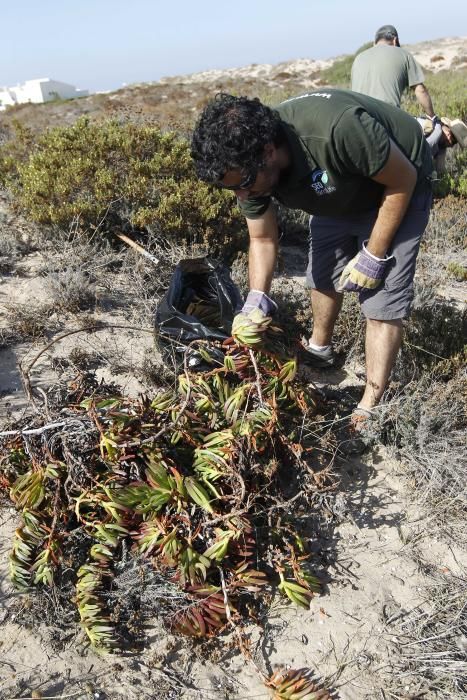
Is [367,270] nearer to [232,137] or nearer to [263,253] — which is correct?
[263,253]

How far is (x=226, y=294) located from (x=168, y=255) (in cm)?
143

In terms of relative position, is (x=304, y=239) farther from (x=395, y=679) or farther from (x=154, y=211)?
(x=395, y=679)

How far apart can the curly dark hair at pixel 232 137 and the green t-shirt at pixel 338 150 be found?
0.53 ft

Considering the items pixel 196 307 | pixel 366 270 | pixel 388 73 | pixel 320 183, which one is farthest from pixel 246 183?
pixel 388 73

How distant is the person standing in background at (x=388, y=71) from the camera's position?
512 cm

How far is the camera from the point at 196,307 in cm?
333

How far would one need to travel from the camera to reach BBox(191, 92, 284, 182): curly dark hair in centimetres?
197

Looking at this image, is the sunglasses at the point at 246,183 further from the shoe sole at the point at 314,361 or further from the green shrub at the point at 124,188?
the green shrub at the point at 124,188

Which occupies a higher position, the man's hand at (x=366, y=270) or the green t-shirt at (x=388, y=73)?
the green t-shirt at (x=388, y=73)

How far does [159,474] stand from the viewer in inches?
82.2

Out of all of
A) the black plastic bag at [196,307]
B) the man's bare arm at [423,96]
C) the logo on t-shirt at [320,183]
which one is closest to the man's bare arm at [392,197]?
the logo on t-shirt at [320,183]

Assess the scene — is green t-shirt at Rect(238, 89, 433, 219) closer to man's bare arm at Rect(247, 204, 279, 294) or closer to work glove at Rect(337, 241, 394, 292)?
man's bare arm at Rect(247, 204, 279, 294)

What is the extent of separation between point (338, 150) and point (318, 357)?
150 centimetres

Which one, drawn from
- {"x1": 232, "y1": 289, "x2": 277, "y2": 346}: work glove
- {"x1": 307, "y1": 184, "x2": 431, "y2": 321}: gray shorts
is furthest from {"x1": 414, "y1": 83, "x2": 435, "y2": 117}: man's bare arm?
{"x1": 232, "y1": 289, "x2": 277, "y2": 346}: work glove
